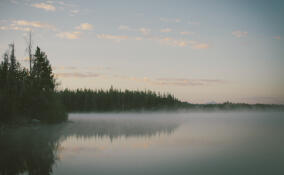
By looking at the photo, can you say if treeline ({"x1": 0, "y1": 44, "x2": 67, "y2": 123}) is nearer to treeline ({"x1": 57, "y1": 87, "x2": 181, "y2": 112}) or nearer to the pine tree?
the pine tree

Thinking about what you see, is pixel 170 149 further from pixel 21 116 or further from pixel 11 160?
pixel 21 116

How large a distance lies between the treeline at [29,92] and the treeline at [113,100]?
77765 millimetres

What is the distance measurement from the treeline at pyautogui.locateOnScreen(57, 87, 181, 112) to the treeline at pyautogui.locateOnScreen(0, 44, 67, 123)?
3062 inches

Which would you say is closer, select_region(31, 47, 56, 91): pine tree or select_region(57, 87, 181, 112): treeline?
select_region(31, 47, 56, 91): pine tree

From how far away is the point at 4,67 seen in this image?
43.2 meters

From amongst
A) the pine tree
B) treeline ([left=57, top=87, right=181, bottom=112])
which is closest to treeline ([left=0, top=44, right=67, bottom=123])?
the pine tree

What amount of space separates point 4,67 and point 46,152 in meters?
29.8

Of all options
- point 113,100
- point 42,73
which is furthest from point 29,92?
point 113,100

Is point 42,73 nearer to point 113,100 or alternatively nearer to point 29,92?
point 29,92

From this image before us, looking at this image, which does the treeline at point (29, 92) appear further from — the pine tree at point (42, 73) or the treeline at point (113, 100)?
the treeline at point (113, 100)

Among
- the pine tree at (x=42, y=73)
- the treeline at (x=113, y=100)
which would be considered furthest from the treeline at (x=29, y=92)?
the treeline at (x=113, y=100)

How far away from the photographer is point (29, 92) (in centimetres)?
4334

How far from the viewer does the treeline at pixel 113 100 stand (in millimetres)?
131875

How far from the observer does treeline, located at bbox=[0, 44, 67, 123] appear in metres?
36.6
